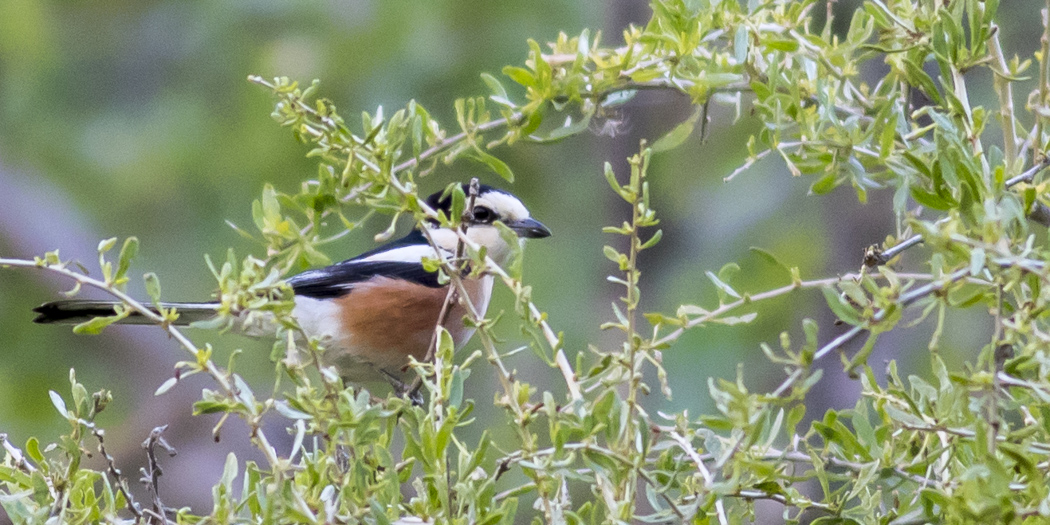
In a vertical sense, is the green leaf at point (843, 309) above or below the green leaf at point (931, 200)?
below

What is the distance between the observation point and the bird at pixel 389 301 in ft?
11.0

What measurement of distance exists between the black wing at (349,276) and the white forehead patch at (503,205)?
27 centimetres

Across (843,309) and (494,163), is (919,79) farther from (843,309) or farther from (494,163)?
(494,163)

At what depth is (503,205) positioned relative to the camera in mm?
3613

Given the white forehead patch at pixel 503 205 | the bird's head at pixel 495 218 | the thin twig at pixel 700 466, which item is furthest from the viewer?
the white forehead patch at pixel 503 205

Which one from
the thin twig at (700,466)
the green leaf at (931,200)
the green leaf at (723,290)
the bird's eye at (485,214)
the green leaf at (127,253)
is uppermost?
the green leaf at (127,253)

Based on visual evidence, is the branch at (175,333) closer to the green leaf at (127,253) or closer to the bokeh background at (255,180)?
the green leaf at (127,253)

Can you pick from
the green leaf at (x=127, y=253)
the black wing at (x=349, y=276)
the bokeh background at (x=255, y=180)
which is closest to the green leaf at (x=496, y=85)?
the green leaf at (x=127, y=253)

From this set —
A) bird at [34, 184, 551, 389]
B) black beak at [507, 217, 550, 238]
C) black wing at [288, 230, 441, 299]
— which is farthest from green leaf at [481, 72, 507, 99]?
black wing at [288, 230, 441, 299]

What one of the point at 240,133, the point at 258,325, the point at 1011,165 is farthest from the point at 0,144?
the point at 1011,165

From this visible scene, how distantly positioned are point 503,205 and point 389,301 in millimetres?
493

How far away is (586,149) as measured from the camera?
6809mm

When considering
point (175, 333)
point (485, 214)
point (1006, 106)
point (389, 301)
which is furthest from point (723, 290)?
point (485, 214)

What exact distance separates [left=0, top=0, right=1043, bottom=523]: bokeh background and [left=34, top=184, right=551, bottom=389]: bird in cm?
173
